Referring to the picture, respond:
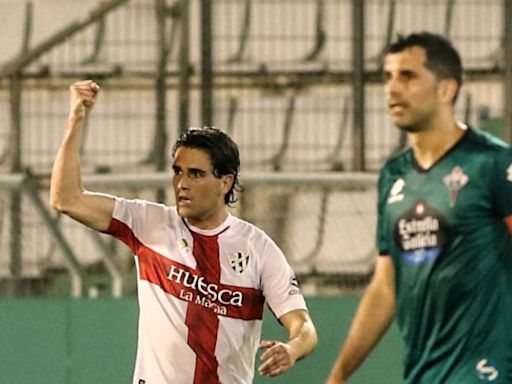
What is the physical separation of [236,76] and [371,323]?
14.1 feet

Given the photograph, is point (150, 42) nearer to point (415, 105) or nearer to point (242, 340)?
point (242, 340)

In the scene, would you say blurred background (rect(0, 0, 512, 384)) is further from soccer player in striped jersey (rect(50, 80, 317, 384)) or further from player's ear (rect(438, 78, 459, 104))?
player's ear (rect(438, 78, 459, 104))

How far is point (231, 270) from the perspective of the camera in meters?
5.90

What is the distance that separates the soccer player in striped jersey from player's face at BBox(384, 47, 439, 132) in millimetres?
1497

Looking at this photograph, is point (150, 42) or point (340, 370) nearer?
point (340, 370)

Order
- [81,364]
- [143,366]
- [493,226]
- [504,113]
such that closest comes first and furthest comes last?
[493,226]
[143,366]
[81,364]
[504,113]

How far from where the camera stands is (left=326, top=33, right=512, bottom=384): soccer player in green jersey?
172 inches

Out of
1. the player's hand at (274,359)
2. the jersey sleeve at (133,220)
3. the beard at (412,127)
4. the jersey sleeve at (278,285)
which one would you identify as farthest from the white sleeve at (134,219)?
the beard at (412,127)

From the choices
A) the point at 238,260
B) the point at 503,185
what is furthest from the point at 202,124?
the point at 503,185

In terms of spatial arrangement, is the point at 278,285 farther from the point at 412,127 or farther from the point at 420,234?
the point at 412,127

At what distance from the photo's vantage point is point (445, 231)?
4.41m

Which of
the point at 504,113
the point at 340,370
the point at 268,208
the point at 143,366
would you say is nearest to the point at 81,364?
the point at 268,208

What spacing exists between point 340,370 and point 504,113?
13.4ft

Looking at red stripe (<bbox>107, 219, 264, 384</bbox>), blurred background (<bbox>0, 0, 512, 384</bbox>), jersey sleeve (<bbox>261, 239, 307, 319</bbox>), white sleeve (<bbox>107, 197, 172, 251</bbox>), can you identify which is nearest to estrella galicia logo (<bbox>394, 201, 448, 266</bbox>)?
jersey sleeve (<bbox>261, 239, 307, 319</bbox>)
